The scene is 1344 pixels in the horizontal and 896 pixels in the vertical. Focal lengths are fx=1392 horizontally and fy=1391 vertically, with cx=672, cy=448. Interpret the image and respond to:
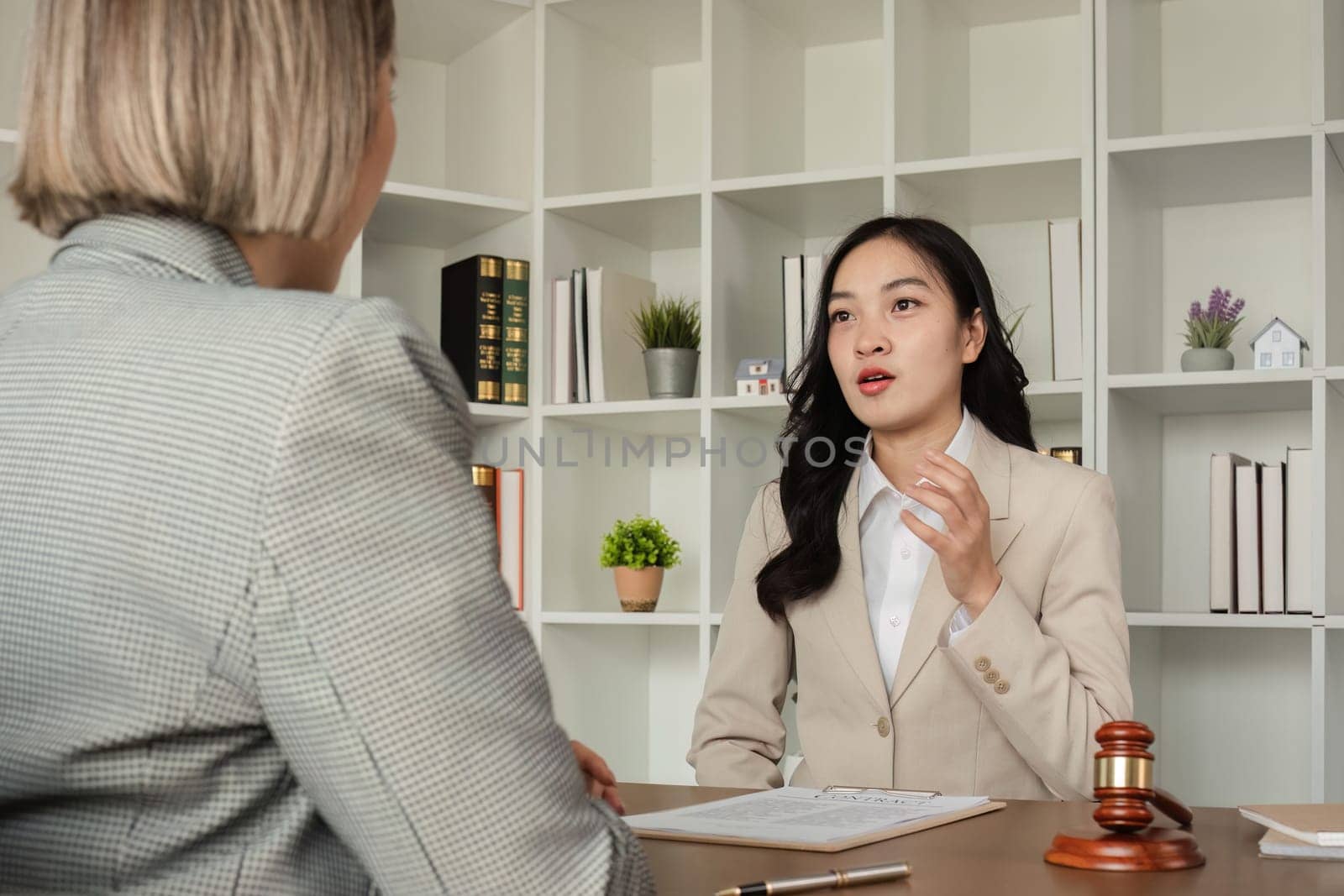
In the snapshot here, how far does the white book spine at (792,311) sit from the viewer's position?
2.94m

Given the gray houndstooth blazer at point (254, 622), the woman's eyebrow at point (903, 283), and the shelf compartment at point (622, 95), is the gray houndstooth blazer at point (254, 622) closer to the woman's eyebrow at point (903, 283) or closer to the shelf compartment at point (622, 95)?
the woman's eyebrow at point (903, 283)

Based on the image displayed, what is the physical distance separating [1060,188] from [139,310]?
2.53m

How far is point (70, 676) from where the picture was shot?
66 centimetres

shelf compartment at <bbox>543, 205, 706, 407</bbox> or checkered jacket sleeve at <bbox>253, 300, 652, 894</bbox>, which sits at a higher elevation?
shelf compartment at <bbox>543, 205, 706, 407</bbox>

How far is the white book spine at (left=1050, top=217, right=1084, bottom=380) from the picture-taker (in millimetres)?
2736

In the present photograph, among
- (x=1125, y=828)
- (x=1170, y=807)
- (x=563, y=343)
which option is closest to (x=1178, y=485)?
(x=563, y=343)

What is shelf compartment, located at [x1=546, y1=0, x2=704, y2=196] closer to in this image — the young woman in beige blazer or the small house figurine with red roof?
the small house figurine with red roof

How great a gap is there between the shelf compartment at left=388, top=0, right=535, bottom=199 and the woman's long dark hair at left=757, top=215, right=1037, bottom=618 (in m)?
1.11

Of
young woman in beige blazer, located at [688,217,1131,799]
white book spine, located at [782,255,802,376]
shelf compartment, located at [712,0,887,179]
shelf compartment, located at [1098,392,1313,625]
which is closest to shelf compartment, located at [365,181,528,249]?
shelf compartment, located at [712,0,887,179]

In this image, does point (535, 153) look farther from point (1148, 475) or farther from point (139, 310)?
point (139, 310)

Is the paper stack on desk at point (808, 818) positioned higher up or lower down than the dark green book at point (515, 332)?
lower down

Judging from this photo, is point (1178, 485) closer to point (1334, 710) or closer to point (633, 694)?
point (1334, 710)

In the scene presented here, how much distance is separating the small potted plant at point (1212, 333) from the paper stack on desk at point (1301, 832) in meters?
1.73

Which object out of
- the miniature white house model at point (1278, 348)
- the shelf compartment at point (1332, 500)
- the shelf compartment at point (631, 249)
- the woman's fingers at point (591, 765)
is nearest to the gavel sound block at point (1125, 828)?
the woman's fingers at point (591, 765)
